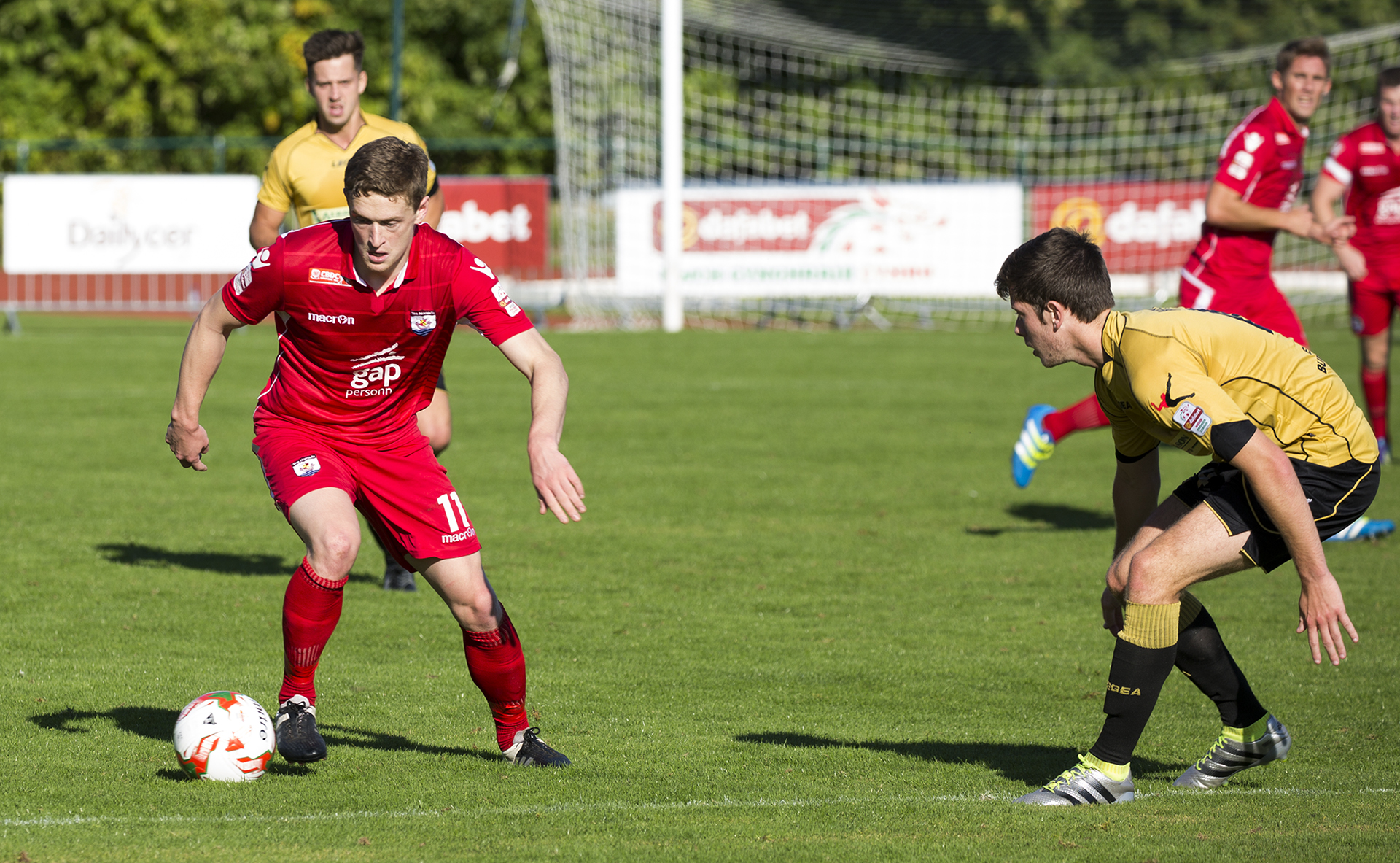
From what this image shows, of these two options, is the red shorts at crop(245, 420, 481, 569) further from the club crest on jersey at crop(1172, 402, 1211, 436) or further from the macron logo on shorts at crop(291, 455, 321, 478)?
the club crest on jersey at crop(1172, 402, 1211, 436)

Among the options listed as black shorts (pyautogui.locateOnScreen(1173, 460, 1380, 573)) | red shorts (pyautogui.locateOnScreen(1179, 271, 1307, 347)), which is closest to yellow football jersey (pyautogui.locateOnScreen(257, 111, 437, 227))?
black shorts (pyautogui.locateOnScreen(1173, 460, 1380, 573))

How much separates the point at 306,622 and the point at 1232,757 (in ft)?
8.81

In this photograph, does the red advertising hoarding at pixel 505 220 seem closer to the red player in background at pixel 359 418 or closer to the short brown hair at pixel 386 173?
the red player in background at pixel 359 418

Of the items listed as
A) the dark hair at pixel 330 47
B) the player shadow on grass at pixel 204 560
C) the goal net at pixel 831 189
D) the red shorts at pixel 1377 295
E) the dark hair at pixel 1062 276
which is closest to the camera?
the dark hair at pixel 1062 276

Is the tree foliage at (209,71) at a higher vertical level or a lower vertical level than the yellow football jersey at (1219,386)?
higher

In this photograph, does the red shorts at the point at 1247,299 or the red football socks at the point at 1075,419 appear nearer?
the red football socks at the point at 1075,419

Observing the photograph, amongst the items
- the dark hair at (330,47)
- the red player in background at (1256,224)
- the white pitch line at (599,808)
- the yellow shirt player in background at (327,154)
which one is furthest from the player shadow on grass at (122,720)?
the red player in background at (1256,224)

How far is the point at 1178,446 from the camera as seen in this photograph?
415cm

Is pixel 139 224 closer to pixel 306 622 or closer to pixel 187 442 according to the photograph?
pixel 187 442

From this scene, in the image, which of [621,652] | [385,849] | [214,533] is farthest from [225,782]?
[214,533]

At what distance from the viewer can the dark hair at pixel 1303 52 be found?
8336mm

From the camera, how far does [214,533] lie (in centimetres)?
839

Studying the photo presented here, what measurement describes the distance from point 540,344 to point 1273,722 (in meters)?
2.39

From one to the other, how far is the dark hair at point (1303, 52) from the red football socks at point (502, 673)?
19.2 ft
